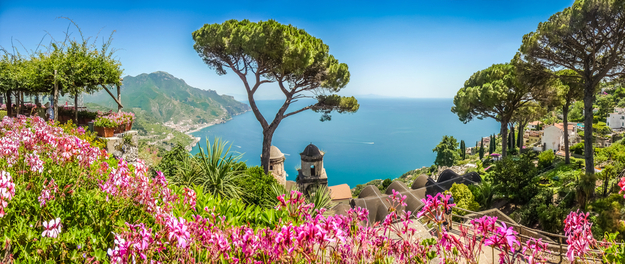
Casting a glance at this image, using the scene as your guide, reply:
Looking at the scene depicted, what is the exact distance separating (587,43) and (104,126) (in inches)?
620

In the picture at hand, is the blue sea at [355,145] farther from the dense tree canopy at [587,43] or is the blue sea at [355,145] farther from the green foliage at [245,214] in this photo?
the green foliage at [245,214]

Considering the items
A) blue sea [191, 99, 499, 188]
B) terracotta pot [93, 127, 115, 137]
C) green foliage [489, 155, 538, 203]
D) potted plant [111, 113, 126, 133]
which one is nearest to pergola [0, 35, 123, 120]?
potted plant [111, 113, 126, 133]

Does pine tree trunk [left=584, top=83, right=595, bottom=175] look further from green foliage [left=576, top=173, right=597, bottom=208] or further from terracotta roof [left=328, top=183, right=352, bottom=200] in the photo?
terracotta roof [left=328, top=183, right=352, bottom=200]

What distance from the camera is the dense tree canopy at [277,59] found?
37.1 ft

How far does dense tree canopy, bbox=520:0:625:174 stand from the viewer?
8531 mm

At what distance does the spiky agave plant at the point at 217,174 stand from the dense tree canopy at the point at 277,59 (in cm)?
584

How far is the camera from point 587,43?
9.48 metres

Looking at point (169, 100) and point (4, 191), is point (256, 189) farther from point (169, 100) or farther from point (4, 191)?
point (169, 100)

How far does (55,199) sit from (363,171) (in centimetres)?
9236

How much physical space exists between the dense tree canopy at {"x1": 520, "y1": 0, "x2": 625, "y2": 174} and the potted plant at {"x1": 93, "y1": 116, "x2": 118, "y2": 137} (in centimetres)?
1462

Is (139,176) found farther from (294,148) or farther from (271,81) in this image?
(294,148)

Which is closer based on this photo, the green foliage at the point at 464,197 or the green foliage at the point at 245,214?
the green foliage at the point at 245,214

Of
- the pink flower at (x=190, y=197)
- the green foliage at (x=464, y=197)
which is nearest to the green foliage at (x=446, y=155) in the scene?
the green foliage at (x=464, y=197)

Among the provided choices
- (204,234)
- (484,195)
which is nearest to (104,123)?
(204,234)
